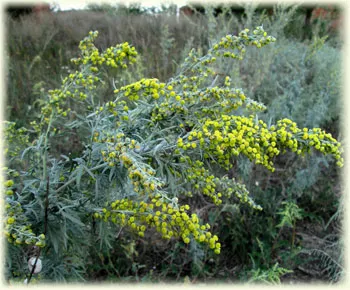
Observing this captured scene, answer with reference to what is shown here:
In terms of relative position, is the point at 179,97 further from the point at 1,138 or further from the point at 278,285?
the point at 278,285

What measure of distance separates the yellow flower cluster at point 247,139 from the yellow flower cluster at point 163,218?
0.77ft

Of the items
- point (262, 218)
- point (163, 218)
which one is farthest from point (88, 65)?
point (262, 218)

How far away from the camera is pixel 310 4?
895 cm

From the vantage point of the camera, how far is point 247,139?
1.24 meters

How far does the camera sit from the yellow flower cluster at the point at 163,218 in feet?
3.81

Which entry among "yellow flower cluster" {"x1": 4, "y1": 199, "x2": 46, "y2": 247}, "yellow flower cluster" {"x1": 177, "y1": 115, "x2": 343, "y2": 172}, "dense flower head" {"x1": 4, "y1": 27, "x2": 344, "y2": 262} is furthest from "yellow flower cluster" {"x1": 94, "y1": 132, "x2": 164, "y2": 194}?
"yellow flower cluster" {"x1": 4, "y1": 199, "x2": 46, "y2": 247}

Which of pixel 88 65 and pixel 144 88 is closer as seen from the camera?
pixel 144 88

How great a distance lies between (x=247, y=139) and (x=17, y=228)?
91cm

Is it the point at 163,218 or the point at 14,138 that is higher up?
the point at 14,138

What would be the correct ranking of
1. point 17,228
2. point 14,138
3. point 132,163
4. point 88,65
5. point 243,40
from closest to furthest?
1. point 132,163
2. point 17,228
3. point 243,40
4. point 88,65
5. point 14,138

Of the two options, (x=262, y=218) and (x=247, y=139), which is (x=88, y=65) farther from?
(x=262, y=218)

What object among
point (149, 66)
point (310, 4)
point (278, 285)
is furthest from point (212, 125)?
point (310, 4)

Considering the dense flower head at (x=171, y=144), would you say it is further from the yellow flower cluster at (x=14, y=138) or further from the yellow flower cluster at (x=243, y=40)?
the yellow flower cluster at (x=14, y=138)

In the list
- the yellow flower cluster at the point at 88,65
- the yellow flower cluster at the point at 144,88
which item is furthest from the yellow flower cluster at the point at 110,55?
the yellow flower cluster at the point at 144,88
